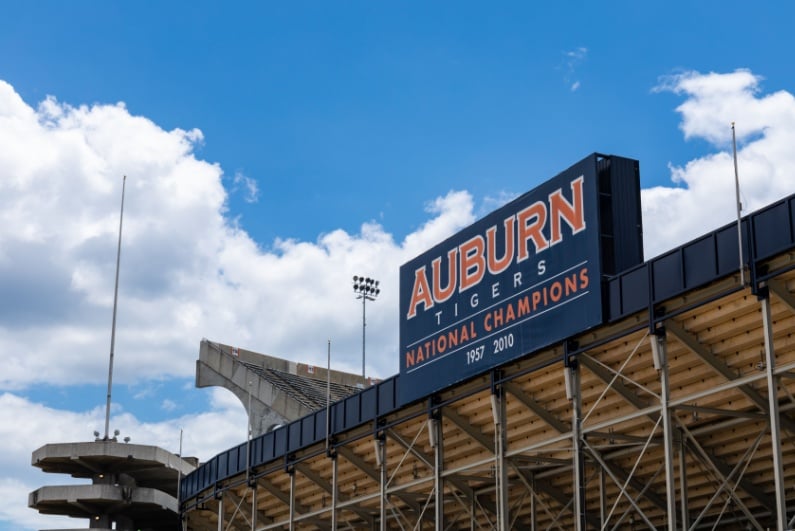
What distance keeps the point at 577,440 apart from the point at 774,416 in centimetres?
800

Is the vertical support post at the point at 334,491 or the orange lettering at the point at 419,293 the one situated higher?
the orange lettering at the point at 419,293

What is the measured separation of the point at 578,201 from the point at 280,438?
23.6m

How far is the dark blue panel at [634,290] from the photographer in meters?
36.3

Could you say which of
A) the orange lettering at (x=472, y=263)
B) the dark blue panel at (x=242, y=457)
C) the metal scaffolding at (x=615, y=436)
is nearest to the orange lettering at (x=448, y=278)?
the orange lettering at (x=472, y=263)

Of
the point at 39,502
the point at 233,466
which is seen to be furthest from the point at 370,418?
the point at 39,502

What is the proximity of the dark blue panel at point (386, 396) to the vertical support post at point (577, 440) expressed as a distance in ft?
35.5

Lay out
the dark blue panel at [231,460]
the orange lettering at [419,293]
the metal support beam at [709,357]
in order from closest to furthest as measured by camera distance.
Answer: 1. the metal support beam at [709,357]
2. the orange lettering at [419,293]
3. the dark blue panel at [231,460]

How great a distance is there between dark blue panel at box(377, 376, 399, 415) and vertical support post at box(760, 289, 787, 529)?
61.5 ft

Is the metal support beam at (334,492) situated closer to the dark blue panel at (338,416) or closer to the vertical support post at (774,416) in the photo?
the dark blue panel at (338,416)

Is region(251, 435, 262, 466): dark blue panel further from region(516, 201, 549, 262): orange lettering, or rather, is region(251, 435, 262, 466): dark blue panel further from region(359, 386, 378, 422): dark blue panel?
region(516, 201, 549, 262): orange lettering

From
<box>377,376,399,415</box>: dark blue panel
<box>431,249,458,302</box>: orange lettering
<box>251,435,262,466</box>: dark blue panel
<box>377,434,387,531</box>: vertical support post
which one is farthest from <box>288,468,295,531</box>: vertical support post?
<box>431,249,458,302</box>: orange lettering

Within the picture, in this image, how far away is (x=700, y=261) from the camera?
34719 mm

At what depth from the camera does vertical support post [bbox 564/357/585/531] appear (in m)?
37.8

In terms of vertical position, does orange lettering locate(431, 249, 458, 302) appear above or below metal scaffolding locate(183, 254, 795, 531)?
above
